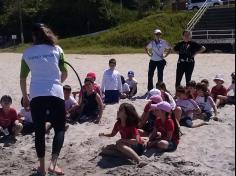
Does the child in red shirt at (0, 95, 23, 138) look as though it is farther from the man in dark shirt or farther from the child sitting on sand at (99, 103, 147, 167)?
the man in dark shirt

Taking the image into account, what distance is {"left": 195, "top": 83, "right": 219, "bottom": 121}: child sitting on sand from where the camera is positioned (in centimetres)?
822

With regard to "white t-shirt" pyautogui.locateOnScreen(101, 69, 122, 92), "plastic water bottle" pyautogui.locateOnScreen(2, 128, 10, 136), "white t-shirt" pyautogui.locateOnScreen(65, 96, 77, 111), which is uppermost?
"white t-shirt" pyautogui.locateOnScreen(101, 69, 122, 92)

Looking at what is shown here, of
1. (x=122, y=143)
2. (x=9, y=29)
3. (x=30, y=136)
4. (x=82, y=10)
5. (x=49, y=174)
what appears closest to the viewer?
(x=49, y=174)

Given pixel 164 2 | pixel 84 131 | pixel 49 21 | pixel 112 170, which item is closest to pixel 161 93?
pixel 84 131

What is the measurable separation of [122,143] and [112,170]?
415 mm

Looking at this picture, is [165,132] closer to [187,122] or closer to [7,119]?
[187,122]

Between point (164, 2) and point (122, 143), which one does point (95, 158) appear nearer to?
point (122, 143)

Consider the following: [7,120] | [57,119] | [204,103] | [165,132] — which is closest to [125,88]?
[204,103]

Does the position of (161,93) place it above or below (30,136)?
above

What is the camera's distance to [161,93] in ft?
27.1

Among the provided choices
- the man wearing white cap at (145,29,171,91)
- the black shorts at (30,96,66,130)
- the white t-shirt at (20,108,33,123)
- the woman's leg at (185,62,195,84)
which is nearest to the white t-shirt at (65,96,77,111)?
the white t-shirt at (20,108,33,123)

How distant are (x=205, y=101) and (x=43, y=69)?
152 inches

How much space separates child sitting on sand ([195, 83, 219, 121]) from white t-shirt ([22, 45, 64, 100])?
3.39 metres

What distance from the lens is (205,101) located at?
8508 millimetres
